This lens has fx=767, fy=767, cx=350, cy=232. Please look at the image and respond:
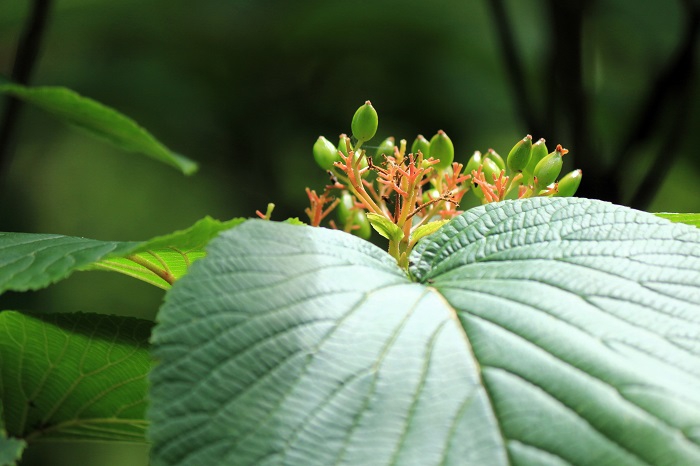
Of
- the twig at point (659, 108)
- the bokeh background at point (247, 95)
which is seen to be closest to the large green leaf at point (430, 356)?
the twig at point (659, 108)

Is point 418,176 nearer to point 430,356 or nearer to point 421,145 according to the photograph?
point 421,145

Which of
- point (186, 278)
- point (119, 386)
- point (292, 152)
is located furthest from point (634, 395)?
point (292, 152)

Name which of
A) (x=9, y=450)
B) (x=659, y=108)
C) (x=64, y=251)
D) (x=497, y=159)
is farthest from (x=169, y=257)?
(x=659, y=108)

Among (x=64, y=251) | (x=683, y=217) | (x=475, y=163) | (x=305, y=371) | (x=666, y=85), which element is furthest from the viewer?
(x=666, y=85)

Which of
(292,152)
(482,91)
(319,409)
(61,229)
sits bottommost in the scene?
(61,229)

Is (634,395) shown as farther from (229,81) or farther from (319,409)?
(229,81)

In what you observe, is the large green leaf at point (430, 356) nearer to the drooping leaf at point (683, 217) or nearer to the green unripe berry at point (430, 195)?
the drooping leaf at point (683, 217)

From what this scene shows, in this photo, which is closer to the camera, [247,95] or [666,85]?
[666,85]
